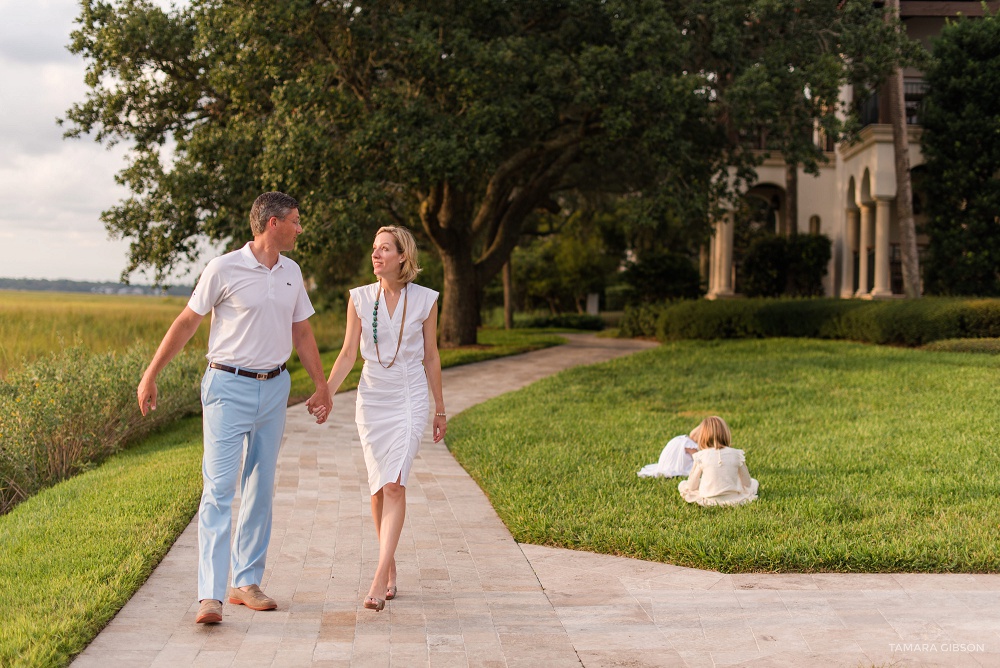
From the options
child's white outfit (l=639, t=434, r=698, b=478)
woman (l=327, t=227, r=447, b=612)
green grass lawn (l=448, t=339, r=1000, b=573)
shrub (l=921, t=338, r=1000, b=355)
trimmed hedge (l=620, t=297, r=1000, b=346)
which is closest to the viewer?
woman (l=327, t=227, r=447, b=612)

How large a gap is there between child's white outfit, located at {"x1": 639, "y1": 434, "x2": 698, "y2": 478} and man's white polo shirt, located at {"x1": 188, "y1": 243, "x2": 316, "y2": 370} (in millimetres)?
4747

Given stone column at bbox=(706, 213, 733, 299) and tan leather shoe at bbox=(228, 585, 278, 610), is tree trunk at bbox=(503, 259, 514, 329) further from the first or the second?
tan leather shoe at bbox=(228, 585, 278, 610)

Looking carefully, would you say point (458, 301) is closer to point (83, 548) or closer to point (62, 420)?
point (62, 420)

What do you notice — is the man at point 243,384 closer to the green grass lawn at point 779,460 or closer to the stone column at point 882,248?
the green grass lawn at point 779,460

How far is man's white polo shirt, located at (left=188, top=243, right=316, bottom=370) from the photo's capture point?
5094 millimetres

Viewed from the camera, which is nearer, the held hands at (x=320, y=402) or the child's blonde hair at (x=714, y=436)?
the held hands at (x=320, y=402)

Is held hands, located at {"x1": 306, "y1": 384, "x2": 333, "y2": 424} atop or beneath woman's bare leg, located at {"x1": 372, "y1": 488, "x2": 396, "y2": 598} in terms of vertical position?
atop

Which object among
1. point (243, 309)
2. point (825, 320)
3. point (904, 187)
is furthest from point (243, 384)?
point (904, 187)

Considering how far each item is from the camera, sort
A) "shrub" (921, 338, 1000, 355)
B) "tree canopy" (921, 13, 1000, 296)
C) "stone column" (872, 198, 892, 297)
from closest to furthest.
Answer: "shrub" (921, 338, 1000, 355) → "tree canopy" (921, 13, 1000, 296) → "stone column" (872, 198, 892, 297)

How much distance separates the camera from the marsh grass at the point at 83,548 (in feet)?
15.2

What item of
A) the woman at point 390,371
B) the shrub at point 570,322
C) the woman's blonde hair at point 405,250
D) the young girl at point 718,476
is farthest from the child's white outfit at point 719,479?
the shrub at point 570,322

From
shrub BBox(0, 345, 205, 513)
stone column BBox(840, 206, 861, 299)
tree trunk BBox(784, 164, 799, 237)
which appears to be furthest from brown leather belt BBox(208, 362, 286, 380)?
stone column BBox(840, 206, 861, 299)

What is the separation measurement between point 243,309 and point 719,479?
428 cm

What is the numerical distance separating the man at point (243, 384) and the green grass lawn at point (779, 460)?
2334 millimetres
